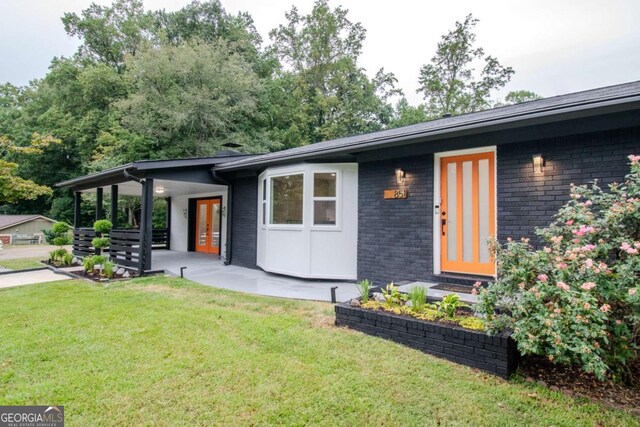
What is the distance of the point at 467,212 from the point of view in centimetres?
524

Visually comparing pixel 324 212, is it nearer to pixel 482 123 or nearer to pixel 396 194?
pixel 396 194

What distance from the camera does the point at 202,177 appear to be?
876 cm

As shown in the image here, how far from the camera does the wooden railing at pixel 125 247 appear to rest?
26.1ft

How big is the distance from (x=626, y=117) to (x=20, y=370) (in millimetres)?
6658

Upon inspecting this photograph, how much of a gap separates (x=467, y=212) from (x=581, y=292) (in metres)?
2.81

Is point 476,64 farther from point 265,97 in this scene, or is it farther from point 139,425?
point 139,425

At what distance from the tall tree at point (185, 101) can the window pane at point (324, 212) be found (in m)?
12.6

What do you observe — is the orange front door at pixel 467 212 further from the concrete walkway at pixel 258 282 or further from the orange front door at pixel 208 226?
the orange front door at pixel 208 226

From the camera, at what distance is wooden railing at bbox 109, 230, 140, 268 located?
7.94 meters

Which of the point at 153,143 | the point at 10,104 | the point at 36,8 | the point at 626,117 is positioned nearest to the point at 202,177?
the point at 626,117

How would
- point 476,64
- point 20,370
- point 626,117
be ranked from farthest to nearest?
point 476,64 → point 626,117 → point 20,370

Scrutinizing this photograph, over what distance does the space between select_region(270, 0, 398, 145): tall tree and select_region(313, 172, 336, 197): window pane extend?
1635cm

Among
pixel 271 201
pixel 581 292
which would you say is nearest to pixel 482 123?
pixel 581 292

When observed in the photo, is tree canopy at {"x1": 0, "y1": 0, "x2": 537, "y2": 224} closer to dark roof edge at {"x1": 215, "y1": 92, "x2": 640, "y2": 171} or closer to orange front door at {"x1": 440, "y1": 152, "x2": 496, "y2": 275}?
dark roof edge at {"x1": 215, "y1": 92, "x2": 640, "y2": 171}
